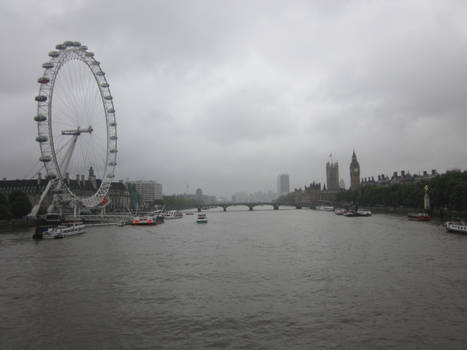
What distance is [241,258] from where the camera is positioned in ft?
101

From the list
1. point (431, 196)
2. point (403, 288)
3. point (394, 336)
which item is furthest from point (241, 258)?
point (431, 196)

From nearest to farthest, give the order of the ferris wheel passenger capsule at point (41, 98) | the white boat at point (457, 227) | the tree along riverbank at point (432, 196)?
1. the white boat at point (457, 227)
2. the ferris wheel passenger capsule at point (41, 98)
3. the tree along riverbank at point (432, 196)

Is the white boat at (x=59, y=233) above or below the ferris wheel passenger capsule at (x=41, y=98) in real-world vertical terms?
below

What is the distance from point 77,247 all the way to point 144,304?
80.9 feet

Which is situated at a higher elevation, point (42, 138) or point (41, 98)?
point (41, 98)

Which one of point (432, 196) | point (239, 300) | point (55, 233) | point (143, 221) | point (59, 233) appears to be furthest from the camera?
point (432, 196)

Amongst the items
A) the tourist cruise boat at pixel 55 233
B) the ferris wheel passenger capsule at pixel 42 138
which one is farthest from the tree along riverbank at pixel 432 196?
the ferris wheel passenger capsule at pixel 42 138

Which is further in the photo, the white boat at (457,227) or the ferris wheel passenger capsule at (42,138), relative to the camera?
the ferris wheel passenger capsule at (42,138)

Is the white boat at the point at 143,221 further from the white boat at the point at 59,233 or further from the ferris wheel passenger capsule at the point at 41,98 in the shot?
the ferris wheel passenger capsule at the point at 41,98

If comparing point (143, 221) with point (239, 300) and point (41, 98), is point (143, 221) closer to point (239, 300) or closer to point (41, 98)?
point (41, 98)

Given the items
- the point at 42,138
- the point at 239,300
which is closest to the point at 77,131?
the point at 42,138

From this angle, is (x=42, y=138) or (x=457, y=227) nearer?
(x=457, y=227)

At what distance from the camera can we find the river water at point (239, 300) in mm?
14156

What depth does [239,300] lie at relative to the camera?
18656mm
